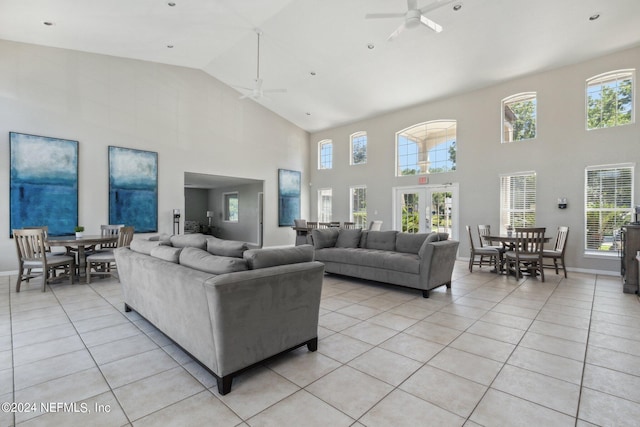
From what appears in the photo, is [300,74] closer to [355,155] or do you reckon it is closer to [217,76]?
[217,76]

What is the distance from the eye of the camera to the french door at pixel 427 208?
24.7 ft

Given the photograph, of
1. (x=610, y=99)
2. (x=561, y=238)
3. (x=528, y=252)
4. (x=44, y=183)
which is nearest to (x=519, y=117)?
(x=610, y=99)

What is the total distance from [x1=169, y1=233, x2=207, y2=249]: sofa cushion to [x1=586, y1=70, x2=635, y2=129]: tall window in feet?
23.3

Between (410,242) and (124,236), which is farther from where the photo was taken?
(124,236)

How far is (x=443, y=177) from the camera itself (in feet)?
25.2

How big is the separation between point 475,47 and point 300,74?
376 centimetres

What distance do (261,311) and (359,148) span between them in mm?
8311

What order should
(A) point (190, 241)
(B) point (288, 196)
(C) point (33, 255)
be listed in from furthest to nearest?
(B) point (288, 196) → (C) point (33, 255) → (A) point (190, 241)

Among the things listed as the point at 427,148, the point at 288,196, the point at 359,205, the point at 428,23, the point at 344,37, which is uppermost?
the point at 344,37

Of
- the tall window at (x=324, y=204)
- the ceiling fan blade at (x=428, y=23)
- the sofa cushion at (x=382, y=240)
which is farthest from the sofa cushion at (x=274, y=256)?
the tall window at (x=324, y=204)

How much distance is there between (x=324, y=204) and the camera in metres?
10.8

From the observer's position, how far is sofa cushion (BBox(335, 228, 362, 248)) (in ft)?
17.9

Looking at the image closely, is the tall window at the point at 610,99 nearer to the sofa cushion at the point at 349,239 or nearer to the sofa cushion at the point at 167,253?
the sofa cushion at the point at 349,239

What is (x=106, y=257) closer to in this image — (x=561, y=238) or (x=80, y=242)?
(x=80, y=242)
